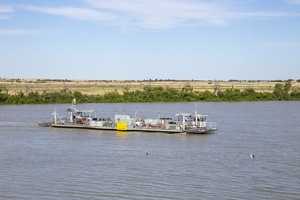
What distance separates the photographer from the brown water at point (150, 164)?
26703 millimetres

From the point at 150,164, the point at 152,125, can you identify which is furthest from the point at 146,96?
the point at 150,164

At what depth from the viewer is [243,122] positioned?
203ft

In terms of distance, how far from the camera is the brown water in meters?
26.7

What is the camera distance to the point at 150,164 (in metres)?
34.2

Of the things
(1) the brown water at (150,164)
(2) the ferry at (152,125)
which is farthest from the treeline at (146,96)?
(1) the brown water at (150,164)

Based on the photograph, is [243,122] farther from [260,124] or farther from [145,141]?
[145,141]

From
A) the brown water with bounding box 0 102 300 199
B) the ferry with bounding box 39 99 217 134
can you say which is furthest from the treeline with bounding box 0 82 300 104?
the brown water with bounding box 0 102 300 199

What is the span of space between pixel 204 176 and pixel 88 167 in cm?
749

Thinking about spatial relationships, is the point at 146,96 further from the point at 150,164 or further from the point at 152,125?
the point at 150,164

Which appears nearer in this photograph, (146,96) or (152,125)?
(152,125)

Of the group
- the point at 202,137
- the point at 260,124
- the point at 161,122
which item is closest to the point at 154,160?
the point at 202,137

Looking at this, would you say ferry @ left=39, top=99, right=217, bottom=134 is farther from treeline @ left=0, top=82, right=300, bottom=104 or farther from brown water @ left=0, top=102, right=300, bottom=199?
treeline @ left=0, top=82, right=300, bottom=104

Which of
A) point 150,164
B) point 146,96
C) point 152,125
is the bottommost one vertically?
point 150,164

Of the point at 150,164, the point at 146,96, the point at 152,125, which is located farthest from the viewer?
the point at 146,96
